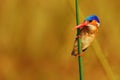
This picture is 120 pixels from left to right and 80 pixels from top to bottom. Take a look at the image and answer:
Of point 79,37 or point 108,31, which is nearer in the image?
point 79,37

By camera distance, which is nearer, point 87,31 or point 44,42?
point 87,31

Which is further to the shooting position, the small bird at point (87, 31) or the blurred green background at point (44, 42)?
the blurred green background at point (44, 42)

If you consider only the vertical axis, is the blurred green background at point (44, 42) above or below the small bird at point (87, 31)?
below

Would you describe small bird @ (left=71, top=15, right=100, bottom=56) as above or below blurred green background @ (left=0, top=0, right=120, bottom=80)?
above

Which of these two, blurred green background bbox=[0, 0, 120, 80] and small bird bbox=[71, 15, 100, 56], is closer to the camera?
small bird bbox=[71, 15, 100, 56]

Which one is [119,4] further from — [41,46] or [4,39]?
[4,39]

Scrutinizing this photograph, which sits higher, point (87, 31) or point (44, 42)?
point (87, 31)

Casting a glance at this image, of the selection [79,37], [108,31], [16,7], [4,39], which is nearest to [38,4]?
[16,7]

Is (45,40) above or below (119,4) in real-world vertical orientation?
below
